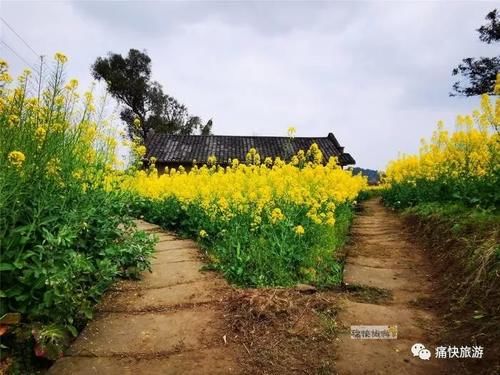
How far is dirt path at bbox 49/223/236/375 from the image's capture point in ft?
9.10

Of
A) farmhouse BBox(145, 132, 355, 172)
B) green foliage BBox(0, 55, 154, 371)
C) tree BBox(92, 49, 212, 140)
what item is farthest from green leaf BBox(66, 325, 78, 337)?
tree BBox(92, 49, 212, 140)

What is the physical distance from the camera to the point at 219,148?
26.9 m

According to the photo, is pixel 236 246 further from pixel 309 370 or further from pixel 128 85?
pixel 128 85

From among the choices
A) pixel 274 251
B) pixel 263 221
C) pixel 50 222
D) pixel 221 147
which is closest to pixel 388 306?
pixel 274 251

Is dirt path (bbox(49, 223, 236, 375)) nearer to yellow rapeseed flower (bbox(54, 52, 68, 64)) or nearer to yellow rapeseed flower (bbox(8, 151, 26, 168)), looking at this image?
yellow rapeseed flower (bbox(8, 151, 26, 168))

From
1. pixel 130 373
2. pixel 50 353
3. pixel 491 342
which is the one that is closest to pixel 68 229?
pixel 50 353

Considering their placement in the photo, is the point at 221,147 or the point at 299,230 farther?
the point at 221,147

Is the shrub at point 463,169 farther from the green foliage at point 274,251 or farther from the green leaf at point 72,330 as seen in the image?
the green leaf at point 72,330

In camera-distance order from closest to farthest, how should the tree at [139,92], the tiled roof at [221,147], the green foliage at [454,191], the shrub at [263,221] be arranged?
the shrub at [263,221] → the green foliage at [454,191] → the tiled roof at [221,147] → the tree at [139,92]

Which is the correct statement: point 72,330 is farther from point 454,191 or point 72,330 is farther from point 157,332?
point 454,191

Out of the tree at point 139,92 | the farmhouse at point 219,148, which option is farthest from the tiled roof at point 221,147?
the tree at point 139,92

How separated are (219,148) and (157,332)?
2396 cm

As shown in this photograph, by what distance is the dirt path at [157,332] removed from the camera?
9.10 ft

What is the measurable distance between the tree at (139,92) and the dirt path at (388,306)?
3544cm
